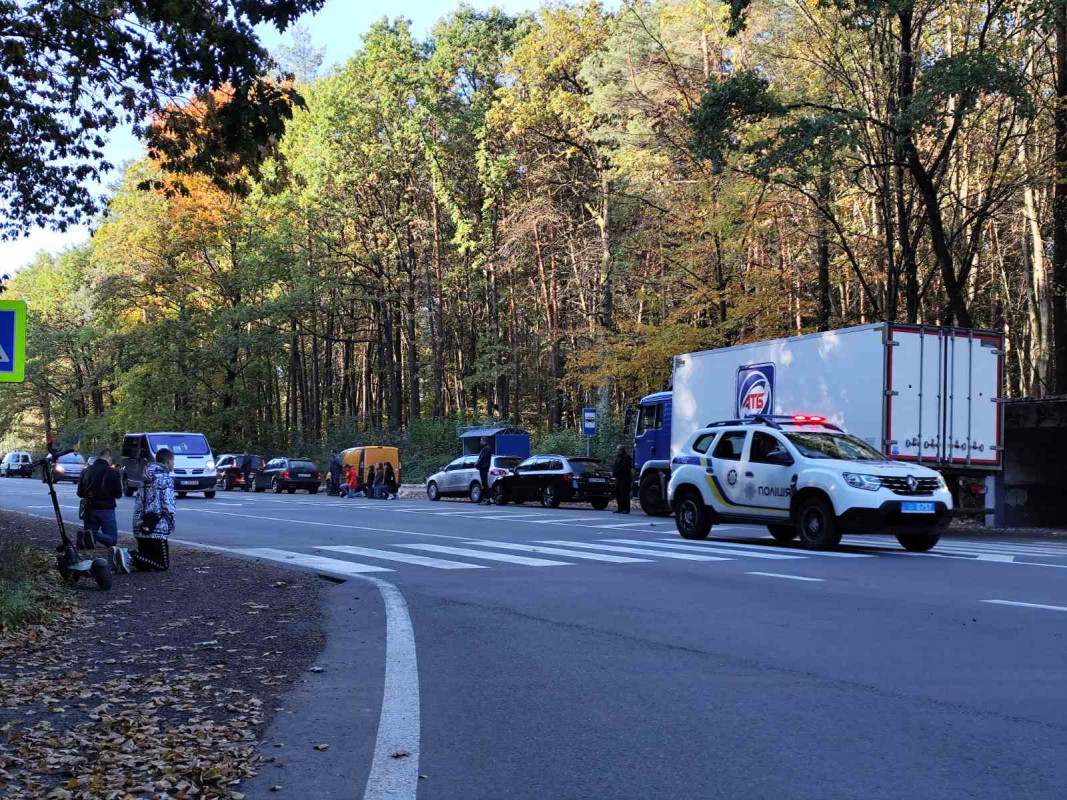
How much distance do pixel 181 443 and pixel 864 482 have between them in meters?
27.9

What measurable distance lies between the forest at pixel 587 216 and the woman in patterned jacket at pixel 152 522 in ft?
12.7

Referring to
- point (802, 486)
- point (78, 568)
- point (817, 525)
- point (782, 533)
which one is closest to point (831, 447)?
point (802, 486)

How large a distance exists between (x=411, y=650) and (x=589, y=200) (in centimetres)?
3553

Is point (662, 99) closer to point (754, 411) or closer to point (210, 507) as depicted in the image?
point (754, 411)

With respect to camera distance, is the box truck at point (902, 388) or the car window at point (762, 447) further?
the box truck at point (902, 388)

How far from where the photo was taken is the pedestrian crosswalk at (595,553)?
14.5 m

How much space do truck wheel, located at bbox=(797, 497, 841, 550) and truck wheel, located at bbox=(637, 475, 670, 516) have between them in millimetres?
10635

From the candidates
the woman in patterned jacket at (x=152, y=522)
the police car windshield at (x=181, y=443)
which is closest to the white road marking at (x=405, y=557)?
the woman in patterned jacket at (x=152, y=522)

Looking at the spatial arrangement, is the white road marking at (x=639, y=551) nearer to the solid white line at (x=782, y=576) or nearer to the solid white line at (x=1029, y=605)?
the solid white line at (x=782, y=576)

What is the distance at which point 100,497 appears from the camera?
15773 millimetres

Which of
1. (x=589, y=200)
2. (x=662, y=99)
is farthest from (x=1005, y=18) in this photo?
(x=589, y=200)

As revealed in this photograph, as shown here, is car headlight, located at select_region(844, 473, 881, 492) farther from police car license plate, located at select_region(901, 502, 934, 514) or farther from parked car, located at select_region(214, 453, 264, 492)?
parked car, located at select_region(214, 453, 264, 492)

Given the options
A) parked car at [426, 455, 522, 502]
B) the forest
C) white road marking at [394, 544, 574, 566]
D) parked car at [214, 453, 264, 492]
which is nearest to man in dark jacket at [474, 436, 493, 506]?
parked car at [426, 455, 522, 502]

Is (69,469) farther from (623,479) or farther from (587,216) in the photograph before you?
(623,479)
